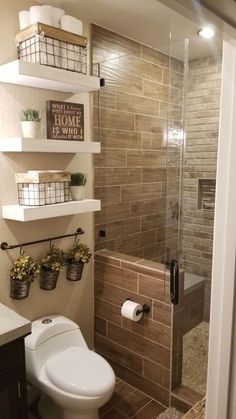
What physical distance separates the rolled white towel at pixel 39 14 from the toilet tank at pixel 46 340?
179 centimetres

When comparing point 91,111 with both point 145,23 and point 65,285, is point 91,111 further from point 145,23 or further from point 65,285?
point 65,285

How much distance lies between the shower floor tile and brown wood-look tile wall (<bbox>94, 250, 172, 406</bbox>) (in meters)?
0.16

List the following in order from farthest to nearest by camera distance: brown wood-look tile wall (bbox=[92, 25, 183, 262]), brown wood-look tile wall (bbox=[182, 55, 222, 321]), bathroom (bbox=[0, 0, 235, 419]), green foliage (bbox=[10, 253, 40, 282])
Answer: brown wood-look tile wall (bbox=[182, 55, 222, 321]) < brown wood-look tile wall (bbox=[92, 25, 183, 262]) < bathroom (bbox=[0, 0, 235, 419]) < green foliage (bbox=[10, 253, 40, 282])

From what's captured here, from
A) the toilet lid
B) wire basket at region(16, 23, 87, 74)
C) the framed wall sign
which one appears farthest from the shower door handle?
wire basket at region(16, 23, 87, 74)

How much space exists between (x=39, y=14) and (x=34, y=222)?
3.94ft

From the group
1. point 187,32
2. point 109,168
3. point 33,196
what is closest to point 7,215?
point 33,196

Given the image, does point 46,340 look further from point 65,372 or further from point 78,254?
point 78,254

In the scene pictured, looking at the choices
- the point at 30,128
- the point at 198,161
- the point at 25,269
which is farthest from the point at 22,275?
the point at 198,161

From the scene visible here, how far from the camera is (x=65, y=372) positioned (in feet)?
5.84

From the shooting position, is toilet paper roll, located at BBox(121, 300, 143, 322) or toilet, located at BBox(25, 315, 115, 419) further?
toilet paper roll, located at BBox(121, 300, 143, 322)

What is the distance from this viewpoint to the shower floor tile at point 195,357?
2109 mm

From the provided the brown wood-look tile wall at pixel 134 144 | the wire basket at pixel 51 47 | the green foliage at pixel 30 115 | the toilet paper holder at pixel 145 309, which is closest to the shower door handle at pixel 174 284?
the toilet paper holder at pixel 145 309

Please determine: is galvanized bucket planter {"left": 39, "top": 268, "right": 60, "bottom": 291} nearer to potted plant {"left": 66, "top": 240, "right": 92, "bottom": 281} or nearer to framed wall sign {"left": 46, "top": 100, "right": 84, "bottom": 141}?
potted plant {"left": 66, "top": 240, "right": 92, "bottom": 281}

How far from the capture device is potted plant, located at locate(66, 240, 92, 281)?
220cm
